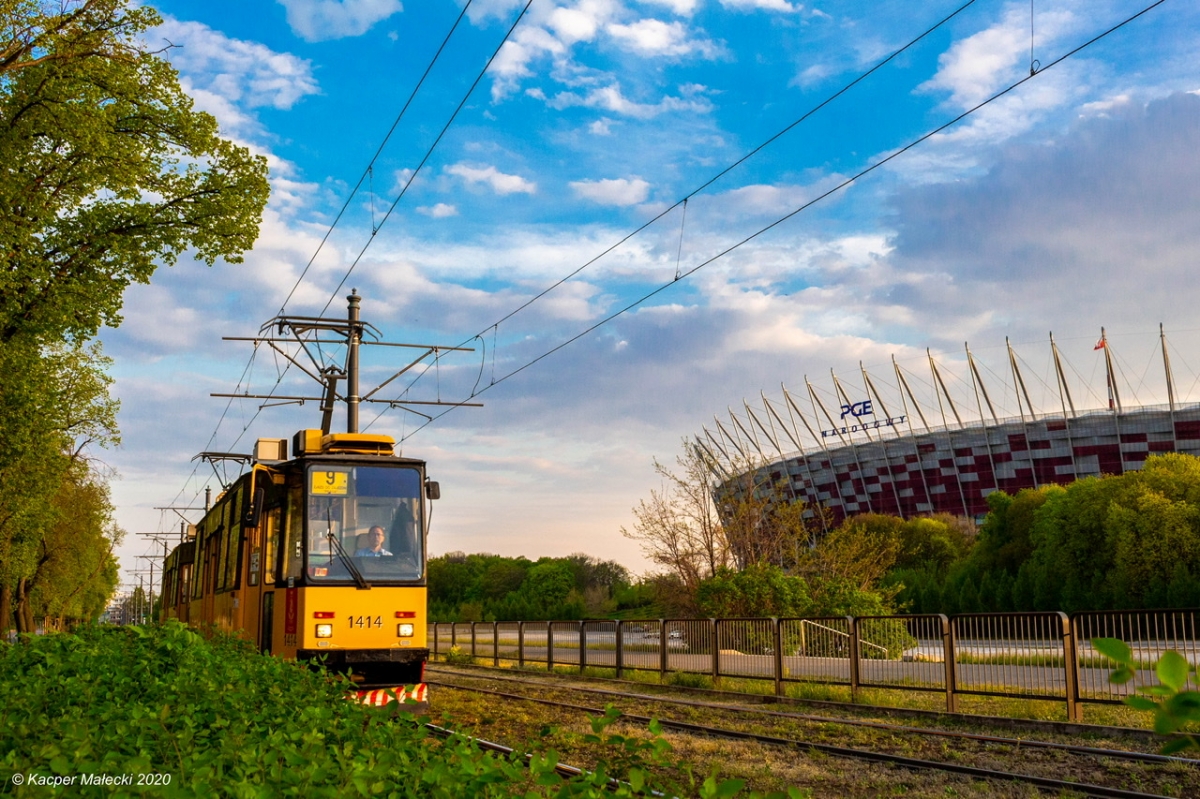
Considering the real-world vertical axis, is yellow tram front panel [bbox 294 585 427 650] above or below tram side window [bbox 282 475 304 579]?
below

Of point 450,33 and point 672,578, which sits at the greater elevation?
point 450,33

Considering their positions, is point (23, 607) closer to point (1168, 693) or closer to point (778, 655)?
point (778, 655)

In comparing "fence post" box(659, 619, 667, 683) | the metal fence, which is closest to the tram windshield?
the metal fence

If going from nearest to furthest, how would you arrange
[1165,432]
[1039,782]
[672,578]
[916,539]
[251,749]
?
[251,749] → [1039,782] → [672,578] → [916,539] → [1165,432]

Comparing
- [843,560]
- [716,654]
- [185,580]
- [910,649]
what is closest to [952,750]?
[910,649]

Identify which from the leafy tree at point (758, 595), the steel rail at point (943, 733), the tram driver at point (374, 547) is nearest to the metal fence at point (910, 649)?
the steel rail at point (943, 733)

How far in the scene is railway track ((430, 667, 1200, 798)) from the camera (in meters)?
9.15

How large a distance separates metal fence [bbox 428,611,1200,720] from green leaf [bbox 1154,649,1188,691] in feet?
26.1

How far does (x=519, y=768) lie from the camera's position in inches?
139

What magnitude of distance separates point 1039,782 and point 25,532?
4207 centimetres

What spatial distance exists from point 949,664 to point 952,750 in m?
4.27

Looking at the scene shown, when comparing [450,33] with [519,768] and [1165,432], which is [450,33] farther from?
[1165,432]

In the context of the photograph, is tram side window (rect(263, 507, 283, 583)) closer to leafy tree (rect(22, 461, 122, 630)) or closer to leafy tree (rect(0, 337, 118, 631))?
leafy tree (rect(0, 337, 118, 631))

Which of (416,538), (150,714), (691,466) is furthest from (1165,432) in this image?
(150,714)
